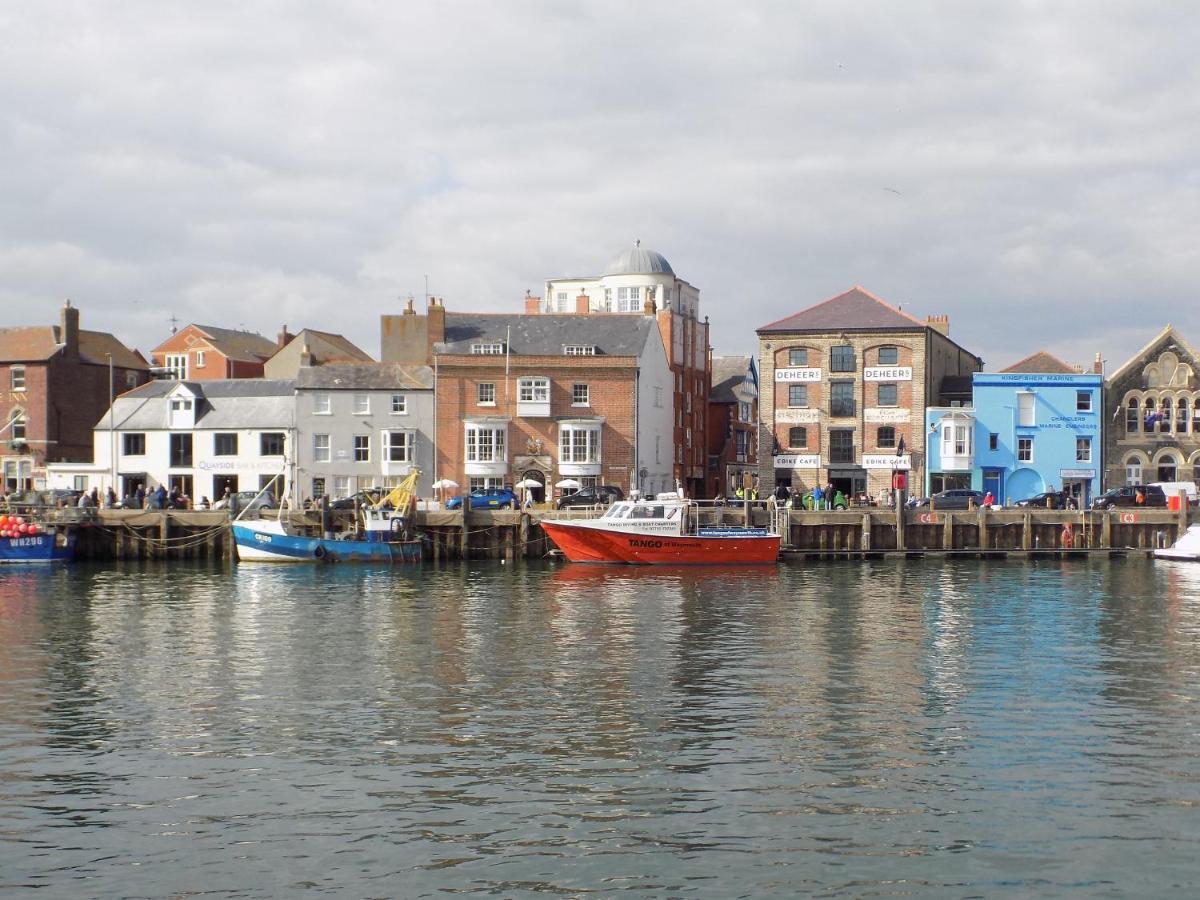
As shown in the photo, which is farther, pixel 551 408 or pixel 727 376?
pixel 727 376

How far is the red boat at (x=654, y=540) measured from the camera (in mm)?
62719

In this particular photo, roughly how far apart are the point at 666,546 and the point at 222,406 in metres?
A: 36.5

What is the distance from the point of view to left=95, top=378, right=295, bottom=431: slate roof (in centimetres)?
8406

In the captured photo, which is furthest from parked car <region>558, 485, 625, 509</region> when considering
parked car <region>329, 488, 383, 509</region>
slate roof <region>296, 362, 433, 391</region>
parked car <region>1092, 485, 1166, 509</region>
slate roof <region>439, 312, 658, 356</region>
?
parked car <region>1092, 485, 1166, 509</region>

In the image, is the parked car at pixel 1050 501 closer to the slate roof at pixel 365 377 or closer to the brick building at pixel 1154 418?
the brick building at pixel 1154 418

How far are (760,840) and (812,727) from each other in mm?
7197

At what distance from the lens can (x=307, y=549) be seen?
65.2 m

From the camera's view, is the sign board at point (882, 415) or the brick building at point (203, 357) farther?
the brick building at point (203, 357)

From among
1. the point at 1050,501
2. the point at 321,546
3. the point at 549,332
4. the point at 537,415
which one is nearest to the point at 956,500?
the point at 1050,501

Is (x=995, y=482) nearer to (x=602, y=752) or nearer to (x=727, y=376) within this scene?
(x=727, y=376)

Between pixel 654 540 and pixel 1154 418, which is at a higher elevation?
pixel 1154 418

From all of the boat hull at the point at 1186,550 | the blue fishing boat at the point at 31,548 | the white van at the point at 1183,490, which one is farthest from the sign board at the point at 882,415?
the blue fishing boat at the point at 31,548

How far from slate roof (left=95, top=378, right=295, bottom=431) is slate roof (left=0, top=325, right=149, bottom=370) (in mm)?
10261

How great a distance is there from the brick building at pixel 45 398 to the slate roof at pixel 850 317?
47.6 m
